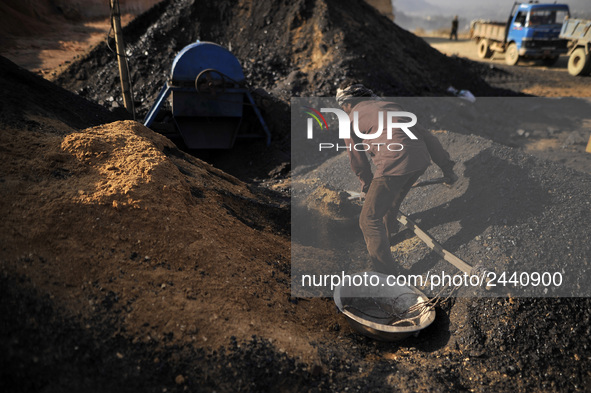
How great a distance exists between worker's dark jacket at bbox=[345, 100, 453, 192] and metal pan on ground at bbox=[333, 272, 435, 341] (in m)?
1.02

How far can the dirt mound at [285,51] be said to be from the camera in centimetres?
837

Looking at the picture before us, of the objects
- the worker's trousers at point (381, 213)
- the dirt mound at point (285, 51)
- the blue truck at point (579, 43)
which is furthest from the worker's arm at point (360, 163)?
the blue truck at point (579, 43)

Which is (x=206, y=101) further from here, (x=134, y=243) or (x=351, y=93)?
(x=134, y=243)

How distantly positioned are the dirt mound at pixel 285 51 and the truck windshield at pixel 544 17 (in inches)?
183

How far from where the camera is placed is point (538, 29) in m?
13.3

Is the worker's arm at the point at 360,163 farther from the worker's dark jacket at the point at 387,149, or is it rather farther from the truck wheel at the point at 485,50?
the truck wheel at the point at 485,50

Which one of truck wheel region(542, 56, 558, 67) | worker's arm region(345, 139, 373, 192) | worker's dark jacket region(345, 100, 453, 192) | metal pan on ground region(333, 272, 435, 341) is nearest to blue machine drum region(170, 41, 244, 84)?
worker's dark jacket region(345, 100, 453, 192)

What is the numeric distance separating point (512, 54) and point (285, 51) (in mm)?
10389

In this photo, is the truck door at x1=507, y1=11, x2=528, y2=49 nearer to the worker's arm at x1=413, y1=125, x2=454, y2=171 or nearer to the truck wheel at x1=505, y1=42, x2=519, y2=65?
the truck wheel at x1=505, y1=42, x2=519, y2=65

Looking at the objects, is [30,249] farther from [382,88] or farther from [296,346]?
[382,88]

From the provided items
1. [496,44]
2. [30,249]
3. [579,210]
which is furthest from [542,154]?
[496,44]

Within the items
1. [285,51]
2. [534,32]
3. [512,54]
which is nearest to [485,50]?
[512,54]

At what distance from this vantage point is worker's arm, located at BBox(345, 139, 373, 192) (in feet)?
13.5

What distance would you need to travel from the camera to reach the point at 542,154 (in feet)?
25.4
